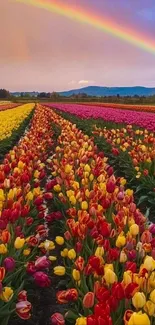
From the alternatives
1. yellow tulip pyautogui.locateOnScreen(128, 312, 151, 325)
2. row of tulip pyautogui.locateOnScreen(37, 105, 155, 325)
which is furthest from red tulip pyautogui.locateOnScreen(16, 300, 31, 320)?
yellow tulip pyautogui.locateOnScreen(128, 312, 151, 325)

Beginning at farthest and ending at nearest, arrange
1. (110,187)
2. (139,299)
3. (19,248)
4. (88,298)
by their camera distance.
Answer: (110,187) < (19,248) < (88,298) < (139,299)

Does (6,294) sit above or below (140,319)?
below

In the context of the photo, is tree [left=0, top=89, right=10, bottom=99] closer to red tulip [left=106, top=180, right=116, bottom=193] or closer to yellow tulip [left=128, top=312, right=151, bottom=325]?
red tulip [left=106, top=180, right=116, bottom=193]

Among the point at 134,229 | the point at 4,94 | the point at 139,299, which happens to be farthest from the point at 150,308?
the point at 4,94

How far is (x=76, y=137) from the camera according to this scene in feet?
29.7

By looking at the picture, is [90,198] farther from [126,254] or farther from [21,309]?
[21,309]

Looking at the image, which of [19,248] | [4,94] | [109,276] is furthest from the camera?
[4,94]

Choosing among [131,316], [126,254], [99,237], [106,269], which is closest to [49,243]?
[99,237]

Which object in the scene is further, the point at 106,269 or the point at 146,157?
the point at 146,157

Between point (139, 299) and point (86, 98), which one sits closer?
point (139, 299)

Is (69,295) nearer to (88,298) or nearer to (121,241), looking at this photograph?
(88,298)

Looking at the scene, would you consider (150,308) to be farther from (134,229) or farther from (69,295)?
Answer: (134,229)

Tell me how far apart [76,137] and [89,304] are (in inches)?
273

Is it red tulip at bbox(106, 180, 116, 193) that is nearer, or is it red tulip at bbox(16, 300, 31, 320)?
red tulip at bbox(16, 300, 31, 320)
